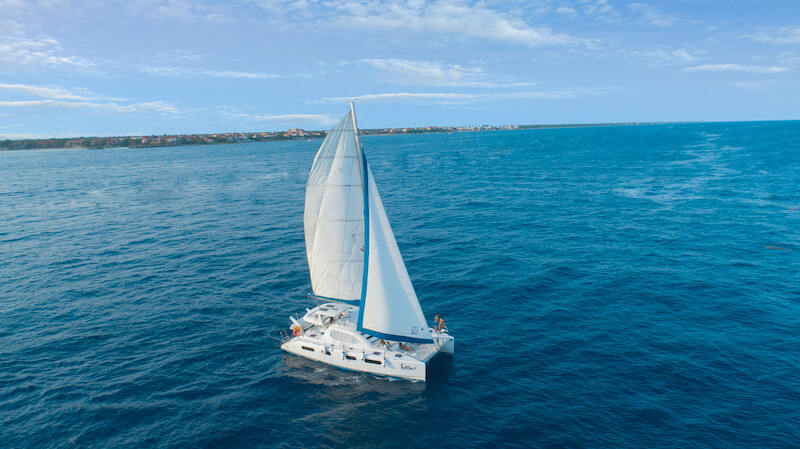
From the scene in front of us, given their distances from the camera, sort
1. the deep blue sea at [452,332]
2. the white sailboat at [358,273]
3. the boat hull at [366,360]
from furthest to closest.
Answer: the boat hull at [366,360] < the white sailboat at [358,273] < the deep blue sea at [452,332]

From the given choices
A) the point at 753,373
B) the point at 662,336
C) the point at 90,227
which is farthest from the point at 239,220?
the point at 753,373

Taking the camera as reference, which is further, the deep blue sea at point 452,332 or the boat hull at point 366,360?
the boat hull at point 366,360

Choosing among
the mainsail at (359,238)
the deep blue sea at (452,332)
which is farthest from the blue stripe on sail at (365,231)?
the deep blue sea at (452,332)

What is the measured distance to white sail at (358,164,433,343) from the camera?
98.9ft

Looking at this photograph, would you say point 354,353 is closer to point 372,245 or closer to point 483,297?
point 372,245

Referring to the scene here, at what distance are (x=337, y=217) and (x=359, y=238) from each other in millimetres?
2396

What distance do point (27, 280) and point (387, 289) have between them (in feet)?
157

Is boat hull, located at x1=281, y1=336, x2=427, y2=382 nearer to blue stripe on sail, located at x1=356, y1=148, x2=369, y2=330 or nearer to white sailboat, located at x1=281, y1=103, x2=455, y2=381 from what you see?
white sailboat, located at x1=281, y1=103, x2=455, y2=381

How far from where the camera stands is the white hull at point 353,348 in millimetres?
31391

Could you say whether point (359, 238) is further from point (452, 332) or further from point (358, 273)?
point (452, 332)

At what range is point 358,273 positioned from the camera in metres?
33.5

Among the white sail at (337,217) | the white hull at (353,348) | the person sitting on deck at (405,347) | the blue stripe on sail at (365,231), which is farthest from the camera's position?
the person sitting on deck at (405,347)

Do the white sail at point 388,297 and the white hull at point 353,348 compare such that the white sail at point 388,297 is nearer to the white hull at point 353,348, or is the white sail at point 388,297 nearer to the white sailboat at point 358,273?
the white sailboat at point 358,273

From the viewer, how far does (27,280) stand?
49844 mm
